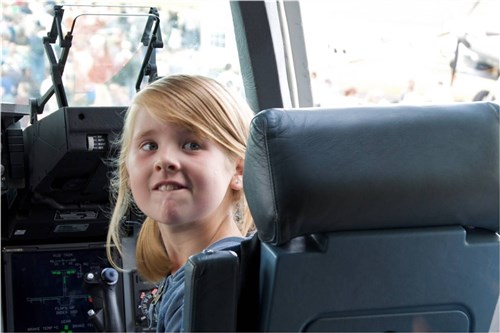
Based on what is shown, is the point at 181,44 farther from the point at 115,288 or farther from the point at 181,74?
the point at 181,74

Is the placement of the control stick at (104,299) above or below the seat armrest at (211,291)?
below

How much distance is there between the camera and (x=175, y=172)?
145 cm

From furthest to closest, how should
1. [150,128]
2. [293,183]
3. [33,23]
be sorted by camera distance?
1. [33,23]
2. [150,128]
3. [293,183]

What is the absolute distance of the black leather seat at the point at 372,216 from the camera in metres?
1.15

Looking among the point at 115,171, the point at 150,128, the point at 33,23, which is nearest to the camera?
the point at 150,128

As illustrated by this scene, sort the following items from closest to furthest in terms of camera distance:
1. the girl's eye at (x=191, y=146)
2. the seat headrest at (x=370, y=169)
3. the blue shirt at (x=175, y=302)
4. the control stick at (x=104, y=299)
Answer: the seat headrest at (x=370, y=169) < the blue shirt at (x=175, y=302) < the girl's eye at (x=191, y=146) < the control stick at (x=104, y=299)

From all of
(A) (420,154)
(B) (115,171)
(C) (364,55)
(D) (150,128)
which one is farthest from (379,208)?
(C) (364,55)

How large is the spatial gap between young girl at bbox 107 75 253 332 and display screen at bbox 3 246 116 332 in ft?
4.01

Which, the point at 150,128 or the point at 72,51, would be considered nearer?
the point at 150,128

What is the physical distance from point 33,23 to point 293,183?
75.1 inches

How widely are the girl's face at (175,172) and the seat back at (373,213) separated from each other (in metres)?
0.25

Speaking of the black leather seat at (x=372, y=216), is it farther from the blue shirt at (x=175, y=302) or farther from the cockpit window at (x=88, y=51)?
the cockpit window at (x=88, y=51)

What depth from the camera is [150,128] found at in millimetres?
1522

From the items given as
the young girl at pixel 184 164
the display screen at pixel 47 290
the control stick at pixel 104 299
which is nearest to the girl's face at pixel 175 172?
the young girl at pixel 184 164
